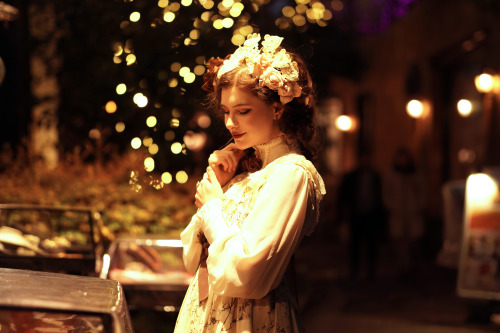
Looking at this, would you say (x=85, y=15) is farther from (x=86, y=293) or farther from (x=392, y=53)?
(x=392, y=53)

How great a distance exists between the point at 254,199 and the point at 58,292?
89 cm

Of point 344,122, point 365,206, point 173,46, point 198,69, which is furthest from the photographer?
point 344,122

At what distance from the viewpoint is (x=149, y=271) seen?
6.79m

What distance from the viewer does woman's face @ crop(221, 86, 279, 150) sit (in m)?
3.42

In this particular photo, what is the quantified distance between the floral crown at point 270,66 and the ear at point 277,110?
0.13 feet

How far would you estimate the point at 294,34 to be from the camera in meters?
Answer: 12.3

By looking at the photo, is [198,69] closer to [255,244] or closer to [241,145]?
[241,145]

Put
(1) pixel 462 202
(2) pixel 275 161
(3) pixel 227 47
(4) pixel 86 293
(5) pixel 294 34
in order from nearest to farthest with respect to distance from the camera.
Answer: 1. (4) pixel 86 293
2. (2) pixel 275 161
3. (3) pixel 227 47
4. (1) pixel 462 202
5. (5) pixel 294 34

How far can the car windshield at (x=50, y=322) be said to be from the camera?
2578 mm

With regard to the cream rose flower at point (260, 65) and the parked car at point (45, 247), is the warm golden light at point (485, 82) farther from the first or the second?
the cream rose flower at point (260, 65)

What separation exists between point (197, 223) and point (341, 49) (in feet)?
71.4

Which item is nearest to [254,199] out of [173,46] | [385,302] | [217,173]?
[217,173]

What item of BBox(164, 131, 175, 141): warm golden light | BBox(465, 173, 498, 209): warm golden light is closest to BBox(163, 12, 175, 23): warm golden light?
BBox(164, 131, 175, 141): warm golden light

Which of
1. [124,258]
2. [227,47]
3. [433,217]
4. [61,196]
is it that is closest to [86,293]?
[124,258]
